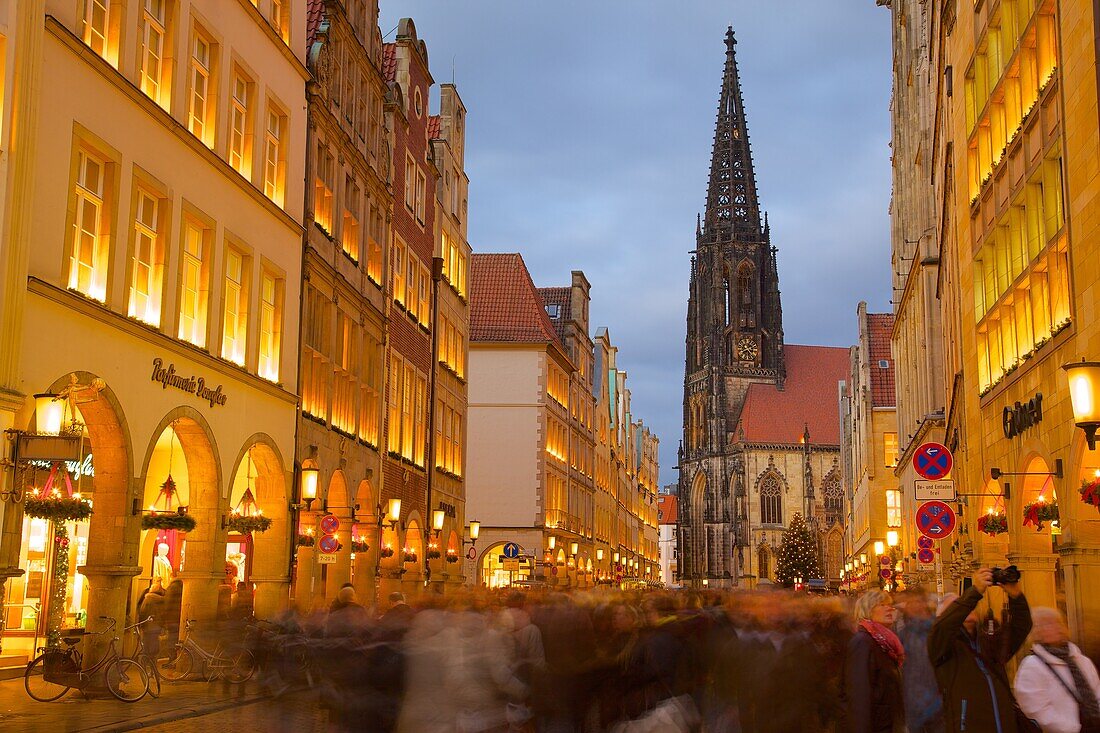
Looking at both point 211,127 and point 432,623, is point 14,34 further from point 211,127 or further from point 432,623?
point 432,623

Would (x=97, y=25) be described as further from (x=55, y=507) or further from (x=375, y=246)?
(x=375, y=246)

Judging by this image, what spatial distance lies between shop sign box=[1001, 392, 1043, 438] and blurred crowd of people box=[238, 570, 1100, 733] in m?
6.00

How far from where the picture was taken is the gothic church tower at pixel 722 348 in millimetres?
134000

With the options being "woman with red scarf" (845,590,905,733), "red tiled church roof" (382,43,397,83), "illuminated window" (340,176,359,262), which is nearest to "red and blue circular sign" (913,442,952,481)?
"woman with red scarf" (845,590,905,733)

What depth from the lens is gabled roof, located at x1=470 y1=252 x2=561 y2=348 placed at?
188ft

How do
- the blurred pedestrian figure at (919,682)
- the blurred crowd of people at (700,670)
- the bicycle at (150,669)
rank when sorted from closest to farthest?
the blurred crowd of people at (700,670)
the blurred pedestrian figure at (919,682)
the bicycle at (150,669)

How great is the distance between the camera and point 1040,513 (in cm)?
1791

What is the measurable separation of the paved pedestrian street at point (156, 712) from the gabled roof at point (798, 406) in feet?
387

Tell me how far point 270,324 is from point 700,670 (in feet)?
50.2

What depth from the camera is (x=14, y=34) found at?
14906mm

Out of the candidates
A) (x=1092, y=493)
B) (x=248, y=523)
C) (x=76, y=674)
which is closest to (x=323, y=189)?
(x=248, y=523)

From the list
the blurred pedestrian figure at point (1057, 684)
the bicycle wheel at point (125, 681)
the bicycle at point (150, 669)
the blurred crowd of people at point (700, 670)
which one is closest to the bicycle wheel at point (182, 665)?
the bicycle at point (150, 669)

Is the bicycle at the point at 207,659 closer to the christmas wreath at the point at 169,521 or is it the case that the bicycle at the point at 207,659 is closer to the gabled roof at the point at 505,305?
the christmas wreath at the point at 169,521

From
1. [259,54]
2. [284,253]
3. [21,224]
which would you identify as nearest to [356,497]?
[284,253]
